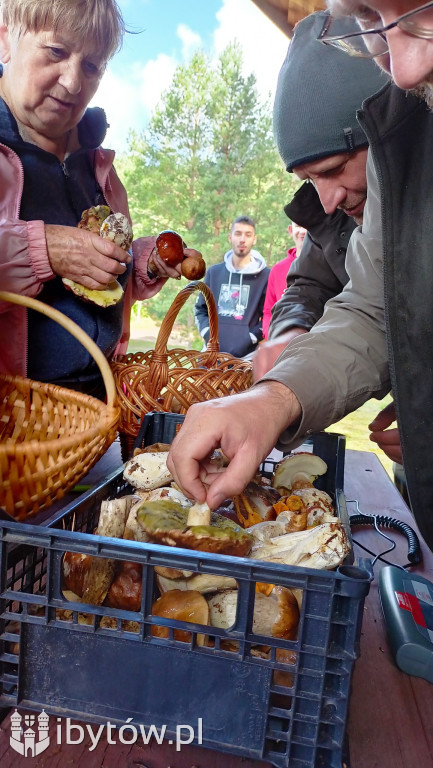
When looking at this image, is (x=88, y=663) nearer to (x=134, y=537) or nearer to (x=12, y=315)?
(x=134, y=537)

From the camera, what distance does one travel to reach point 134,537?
63 cm

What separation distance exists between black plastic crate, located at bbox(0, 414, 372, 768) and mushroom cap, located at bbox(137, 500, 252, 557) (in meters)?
0.05

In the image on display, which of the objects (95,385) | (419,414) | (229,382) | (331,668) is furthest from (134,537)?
(95,385)

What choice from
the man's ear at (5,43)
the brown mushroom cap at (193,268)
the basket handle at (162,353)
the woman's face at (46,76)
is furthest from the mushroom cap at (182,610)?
the man's ear at (5,43)

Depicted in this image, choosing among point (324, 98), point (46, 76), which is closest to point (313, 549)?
point (324, 98)

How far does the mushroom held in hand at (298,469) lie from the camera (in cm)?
85

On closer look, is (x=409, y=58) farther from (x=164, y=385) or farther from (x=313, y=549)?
(x=164, y=385)

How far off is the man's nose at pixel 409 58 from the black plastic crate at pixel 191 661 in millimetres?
542

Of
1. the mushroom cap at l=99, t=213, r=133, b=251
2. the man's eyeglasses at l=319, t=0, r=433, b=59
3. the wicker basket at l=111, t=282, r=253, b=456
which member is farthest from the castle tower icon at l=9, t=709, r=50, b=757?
the mushroom cap at l=99, t=213, r=133, b=251

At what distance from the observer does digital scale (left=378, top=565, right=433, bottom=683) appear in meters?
0.62

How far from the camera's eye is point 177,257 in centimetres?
146

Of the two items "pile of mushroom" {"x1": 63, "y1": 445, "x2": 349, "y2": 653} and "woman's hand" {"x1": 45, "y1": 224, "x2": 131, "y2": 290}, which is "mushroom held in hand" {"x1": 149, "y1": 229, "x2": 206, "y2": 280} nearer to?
"woman's hand" {"x1": 45, "y1": 224, "x2": 131, "y2": 290}

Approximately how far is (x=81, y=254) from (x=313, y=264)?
682 millimetres

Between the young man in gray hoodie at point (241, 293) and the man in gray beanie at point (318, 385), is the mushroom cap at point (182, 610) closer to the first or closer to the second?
the man in gray beanie at point (318, 385)
